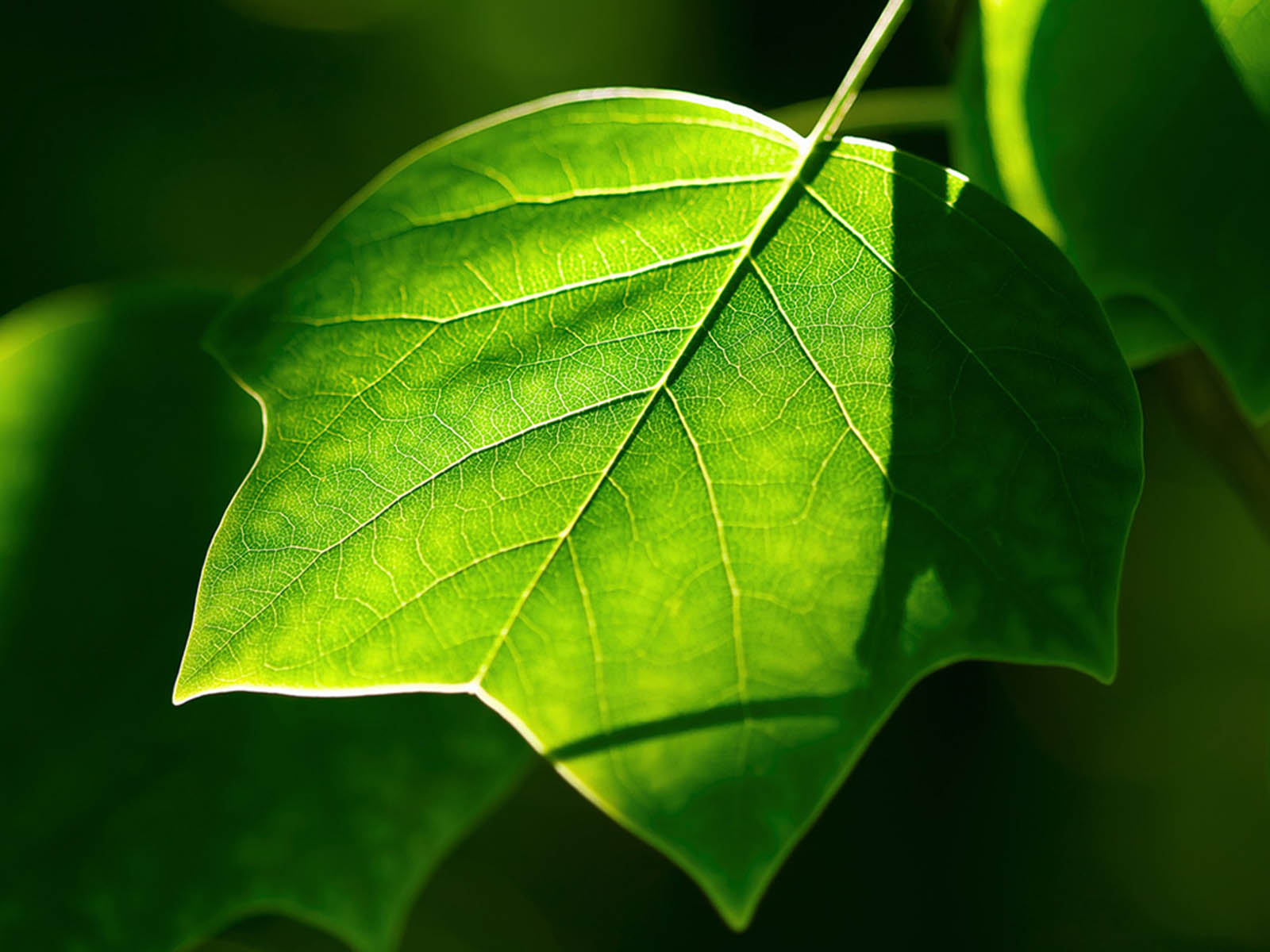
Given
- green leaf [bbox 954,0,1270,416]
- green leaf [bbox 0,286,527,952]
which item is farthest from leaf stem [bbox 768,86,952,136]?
green leaf [bbox 0,286,527,952]

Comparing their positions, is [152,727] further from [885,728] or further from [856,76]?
[885,728]

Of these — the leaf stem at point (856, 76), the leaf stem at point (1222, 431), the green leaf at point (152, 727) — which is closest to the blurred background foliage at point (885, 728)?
the green leaf at point (152, 727)

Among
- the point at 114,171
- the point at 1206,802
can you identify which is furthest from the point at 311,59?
the point at 1206,802

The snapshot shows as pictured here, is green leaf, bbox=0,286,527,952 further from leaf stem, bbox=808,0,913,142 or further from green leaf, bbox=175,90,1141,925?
leaf stem, bbox=808,0,913,142

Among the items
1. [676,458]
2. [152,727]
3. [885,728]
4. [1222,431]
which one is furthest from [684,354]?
[885,728]

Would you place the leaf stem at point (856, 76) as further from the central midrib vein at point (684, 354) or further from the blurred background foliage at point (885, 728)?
the blurred background foliage at point (885, 728)

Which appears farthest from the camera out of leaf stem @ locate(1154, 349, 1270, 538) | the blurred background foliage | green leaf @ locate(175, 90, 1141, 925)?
the blurred background foliage
